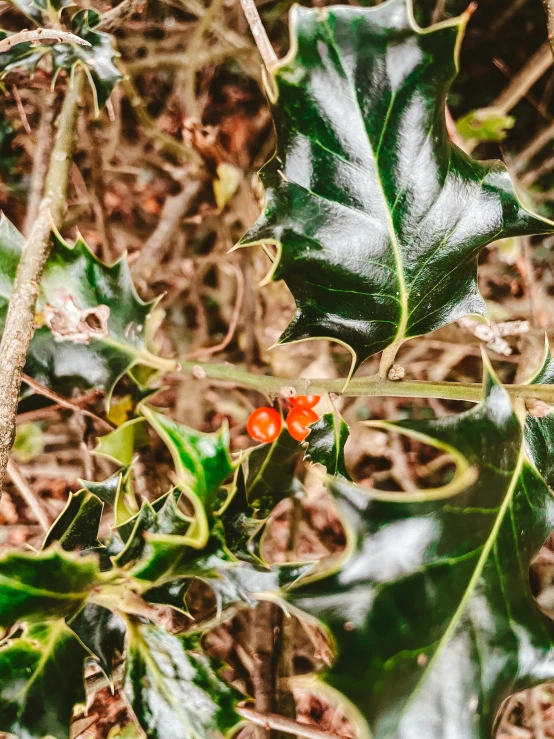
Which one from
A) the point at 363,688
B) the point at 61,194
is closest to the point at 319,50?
the point at 61,194

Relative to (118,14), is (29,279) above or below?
below

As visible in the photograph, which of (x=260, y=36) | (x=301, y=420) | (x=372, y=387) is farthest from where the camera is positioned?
(x=301, y=420)

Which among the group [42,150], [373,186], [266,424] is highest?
[373,186]

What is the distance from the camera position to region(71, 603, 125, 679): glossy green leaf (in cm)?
77

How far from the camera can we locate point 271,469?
1.08m

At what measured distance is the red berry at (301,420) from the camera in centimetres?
99

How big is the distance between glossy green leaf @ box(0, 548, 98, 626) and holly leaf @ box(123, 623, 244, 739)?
151 millimetres

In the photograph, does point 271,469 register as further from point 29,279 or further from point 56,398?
point 29,279

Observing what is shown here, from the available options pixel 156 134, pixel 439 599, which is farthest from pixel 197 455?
pixel 156 134

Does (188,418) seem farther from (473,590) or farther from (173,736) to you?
(473,590)

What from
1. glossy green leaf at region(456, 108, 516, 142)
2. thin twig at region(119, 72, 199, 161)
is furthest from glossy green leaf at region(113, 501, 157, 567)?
glossy green leaf at region(456, 108, 516, 142)

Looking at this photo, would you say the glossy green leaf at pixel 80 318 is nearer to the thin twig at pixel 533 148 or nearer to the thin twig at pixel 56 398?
the thin twig at pixel 56 398

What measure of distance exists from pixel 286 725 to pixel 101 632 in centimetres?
32

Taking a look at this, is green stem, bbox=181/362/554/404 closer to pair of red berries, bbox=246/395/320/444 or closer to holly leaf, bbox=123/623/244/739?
pair of red berries, bbox=246/395/320/444
